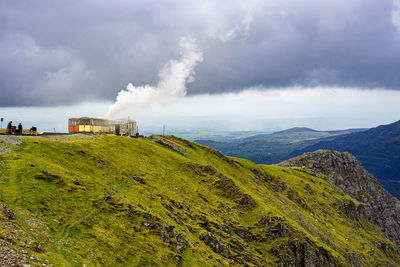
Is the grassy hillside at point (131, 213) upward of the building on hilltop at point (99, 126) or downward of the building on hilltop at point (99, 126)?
downward

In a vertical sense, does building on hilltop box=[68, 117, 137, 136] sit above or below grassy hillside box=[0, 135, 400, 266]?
above

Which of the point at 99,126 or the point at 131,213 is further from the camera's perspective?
the point at 99,126

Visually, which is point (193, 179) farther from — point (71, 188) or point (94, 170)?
point (71, 188)

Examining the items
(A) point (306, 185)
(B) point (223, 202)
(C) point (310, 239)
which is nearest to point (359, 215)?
(A) point (306, 185)

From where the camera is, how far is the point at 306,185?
176 m

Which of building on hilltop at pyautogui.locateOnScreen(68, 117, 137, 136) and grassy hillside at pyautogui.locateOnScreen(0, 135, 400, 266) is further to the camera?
building on hilltop at pyautogui.locateOnScreen(68, 117, 137, 136)

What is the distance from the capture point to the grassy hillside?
35.8m

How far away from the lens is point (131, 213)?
48750mm

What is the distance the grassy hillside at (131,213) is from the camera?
3578 centimetres

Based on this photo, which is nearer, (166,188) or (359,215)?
(166,188)

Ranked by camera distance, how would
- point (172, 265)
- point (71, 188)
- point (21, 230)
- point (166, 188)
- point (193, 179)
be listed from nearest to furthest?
point (21, 230) → point (172, 265) → point (71, 188) → point (166, 188) → point (193, 179)

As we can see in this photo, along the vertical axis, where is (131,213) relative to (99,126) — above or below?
below

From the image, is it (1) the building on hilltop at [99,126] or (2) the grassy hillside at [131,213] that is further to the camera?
(1) the building on hilltop at [99,126]

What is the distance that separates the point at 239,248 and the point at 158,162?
1489 inches
